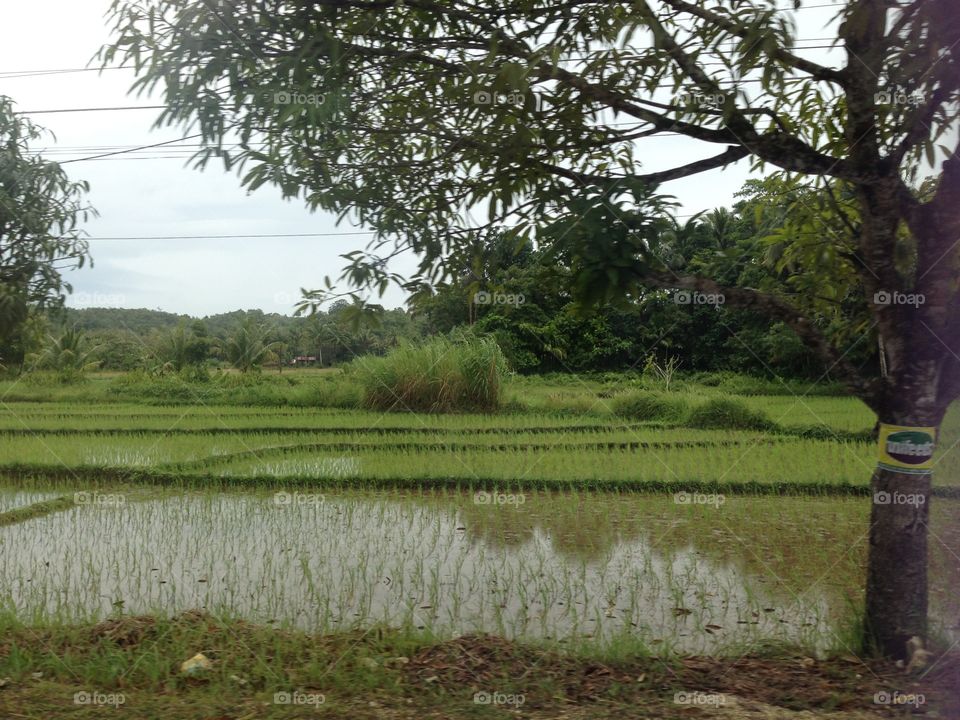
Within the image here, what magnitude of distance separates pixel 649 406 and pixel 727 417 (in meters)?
0.96

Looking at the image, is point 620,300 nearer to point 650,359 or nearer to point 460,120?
point 460,120

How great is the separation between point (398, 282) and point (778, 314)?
181 centimetres

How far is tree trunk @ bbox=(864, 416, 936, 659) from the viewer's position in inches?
124

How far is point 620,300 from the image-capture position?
9.27 feet

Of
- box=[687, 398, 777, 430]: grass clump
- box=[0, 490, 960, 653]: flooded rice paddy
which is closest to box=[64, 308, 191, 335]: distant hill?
box=[0, 490, 960, 653]: flooded rice paddy

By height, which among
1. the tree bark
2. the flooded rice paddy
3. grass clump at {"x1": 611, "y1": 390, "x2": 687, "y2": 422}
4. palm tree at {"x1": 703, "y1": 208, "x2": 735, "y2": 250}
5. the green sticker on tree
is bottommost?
the flooded rice paddy

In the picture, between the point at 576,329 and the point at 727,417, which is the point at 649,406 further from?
the point at 576,329

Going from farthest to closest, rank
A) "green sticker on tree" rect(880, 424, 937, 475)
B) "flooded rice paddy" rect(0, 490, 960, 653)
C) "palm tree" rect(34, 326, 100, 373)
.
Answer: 1. "palm tree" rect(34, 326, 100, 373)
2. "flooded rice paddy" rect(0, 490, 960, 653)
3. "green sticker on tree" rect(880, 424, 937, 475)

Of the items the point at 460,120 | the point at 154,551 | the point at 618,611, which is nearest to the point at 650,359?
the point at 618,611

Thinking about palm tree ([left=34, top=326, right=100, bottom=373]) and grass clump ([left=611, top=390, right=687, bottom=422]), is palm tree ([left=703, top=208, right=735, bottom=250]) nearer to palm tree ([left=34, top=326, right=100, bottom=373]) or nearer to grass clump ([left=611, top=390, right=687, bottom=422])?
grass clump ([left=611, top=390, right=687, bottom=422])

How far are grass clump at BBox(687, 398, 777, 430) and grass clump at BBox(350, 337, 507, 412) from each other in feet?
8.76

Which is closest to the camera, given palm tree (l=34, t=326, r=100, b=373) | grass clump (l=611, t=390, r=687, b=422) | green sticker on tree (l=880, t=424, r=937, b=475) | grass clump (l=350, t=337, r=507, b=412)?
green sticker on tree (l=880, t=424, r=937, b=475)

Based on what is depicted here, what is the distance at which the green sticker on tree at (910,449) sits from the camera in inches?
123

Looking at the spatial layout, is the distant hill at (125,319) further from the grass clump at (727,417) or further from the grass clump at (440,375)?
the grass clump at (727,417)
